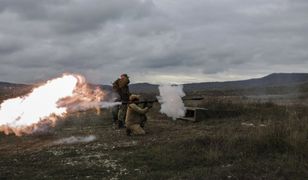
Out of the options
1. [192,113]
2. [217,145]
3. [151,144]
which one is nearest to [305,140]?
[217,145]

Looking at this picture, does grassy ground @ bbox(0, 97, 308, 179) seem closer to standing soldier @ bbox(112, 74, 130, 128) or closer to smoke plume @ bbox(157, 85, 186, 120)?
smoke plume @ bbox(157, 85, 186, 120)

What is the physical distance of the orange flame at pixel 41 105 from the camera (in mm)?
19312

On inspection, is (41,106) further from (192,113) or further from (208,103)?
(208,103)

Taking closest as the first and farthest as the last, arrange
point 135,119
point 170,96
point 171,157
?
point 171,157
point 135,119
point 170,96

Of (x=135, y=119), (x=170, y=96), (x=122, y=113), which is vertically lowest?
(x=135, y=119)

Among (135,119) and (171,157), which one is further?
(135,119)

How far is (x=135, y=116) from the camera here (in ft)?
61.7

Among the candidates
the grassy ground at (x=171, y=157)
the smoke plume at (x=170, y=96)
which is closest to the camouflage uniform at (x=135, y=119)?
the grassy ground at (x=171, y=157)

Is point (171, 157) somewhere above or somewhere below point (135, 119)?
below

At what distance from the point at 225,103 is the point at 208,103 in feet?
5.11

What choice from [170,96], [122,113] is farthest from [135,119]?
[122,113]

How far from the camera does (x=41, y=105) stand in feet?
64.3

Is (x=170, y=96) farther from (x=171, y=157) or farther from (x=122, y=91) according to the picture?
(x=171, y=157)

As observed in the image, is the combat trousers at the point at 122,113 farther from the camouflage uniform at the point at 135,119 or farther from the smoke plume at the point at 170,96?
the camouflage uniform at the point at 135,119
